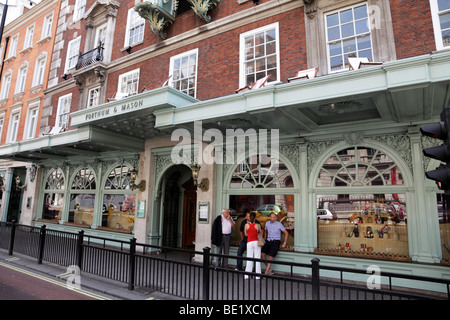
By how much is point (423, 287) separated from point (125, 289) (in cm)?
661

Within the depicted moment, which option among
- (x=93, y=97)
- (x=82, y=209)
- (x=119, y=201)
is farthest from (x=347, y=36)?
(x=82, y=209)

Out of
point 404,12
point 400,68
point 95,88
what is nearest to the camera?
point 400,68

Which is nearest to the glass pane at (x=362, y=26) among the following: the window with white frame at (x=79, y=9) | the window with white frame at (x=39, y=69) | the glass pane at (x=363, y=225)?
the glass pane at (x=363, y=225)

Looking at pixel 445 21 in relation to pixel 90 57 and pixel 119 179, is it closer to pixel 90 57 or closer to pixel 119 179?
pixel 119 179

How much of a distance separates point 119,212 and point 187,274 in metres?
5.98

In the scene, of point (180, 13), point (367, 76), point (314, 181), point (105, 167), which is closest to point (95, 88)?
point (105, 167)

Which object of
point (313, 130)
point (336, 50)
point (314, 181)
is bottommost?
point (314, 181)

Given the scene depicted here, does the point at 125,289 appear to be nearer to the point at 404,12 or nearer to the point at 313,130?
the point at 313,130

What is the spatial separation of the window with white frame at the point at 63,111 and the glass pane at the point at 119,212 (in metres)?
5.39

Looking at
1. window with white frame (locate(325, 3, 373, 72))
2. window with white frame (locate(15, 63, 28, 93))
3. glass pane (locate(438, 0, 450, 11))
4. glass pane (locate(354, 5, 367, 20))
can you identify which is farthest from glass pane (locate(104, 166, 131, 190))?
window with white frame (locate(15, 63, 28, 93))

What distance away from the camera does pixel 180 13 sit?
11.9 metres

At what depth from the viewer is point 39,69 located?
1884 centimetres

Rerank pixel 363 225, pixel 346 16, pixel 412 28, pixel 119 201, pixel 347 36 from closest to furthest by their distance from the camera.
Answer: pixel 412 28 < pixel 363 225 < pixel 347 36 < pixel 346 16 < pixel 119 201
